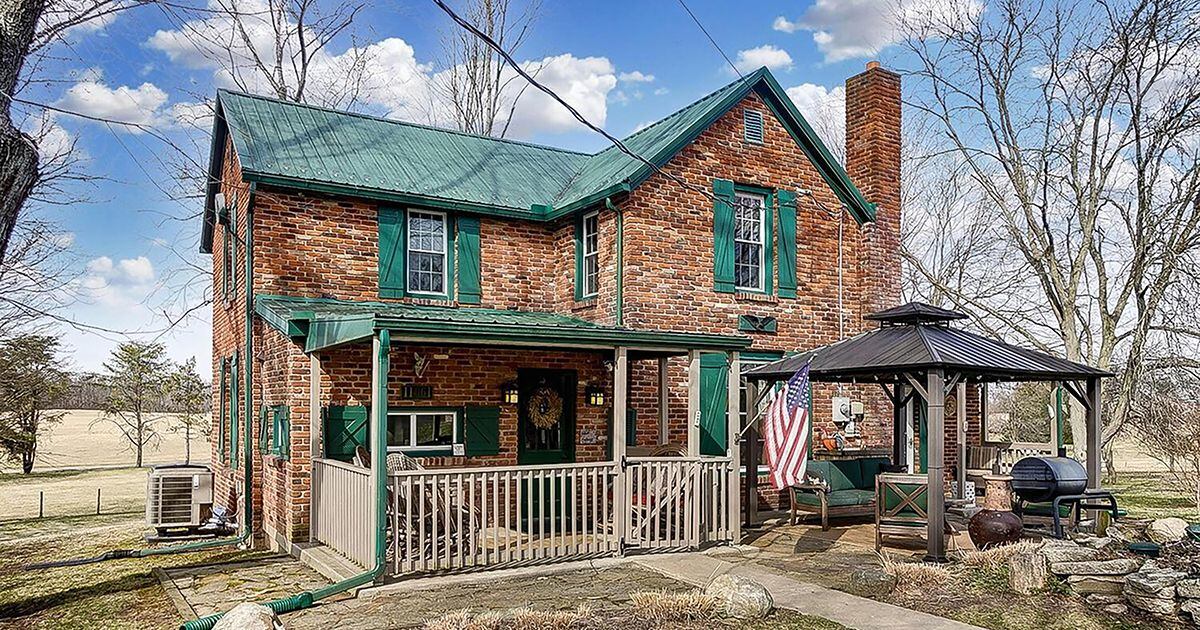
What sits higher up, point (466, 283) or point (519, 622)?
point (466, 283)

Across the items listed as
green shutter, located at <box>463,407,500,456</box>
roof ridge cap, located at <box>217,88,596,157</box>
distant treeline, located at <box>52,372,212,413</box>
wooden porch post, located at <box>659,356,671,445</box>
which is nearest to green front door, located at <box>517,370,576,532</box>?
green shutter, located at <box>463,407,500,456</box>

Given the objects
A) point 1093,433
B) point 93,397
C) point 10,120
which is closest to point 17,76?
point 10,120

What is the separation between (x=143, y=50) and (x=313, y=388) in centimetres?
452

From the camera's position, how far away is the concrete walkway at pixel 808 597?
757 centimetres

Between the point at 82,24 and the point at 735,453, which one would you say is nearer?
the point at 82,24

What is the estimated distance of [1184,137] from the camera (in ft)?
57.8

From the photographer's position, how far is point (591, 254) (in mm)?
13953

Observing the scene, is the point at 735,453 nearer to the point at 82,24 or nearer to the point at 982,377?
the point at 982,377

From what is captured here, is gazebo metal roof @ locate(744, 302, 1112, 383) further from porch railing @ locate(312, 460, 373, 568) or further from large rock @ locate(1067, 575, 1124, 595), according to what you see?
porch railing @ locate(312, 460, 373, 568)

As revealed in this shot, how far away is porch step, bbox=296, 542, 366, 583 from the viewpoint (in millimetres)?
9406

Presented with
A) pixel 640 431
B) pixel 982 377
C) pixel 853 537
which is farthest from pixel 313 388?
pixel 982 377

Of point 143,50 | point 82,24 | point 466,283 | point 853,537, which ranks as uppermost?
point 143,50

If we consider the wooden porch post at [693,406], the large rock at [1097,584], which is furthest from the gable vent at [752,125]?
the large rock at [1097,584]

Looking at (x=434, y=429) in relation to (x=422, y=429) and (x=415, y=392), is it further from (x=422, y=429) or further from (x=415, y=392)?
(x=415, y=392)
